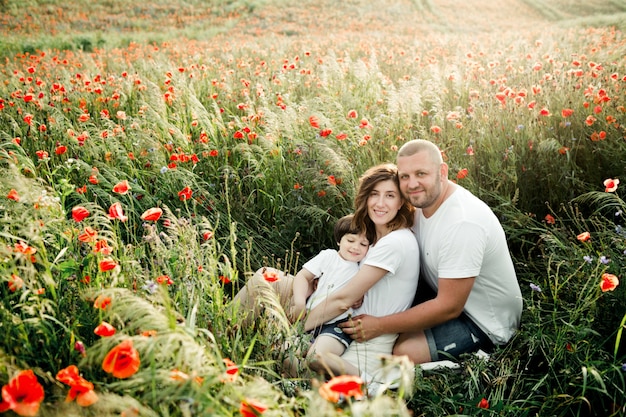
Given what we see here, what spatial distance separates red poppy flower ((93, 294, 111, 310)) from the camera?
157 centimetres

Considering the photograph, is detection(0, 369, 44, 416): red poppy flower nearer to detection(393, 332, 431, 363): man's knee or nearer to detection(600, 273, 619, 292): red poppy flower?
detection(393, 332, 431, 363): man's knee

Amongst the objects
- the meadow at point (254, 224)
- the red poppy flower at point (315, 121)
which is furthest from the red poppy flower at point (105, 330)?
the red poppy flower at point (315, 121)

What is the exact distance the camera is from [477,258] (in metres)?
2.48

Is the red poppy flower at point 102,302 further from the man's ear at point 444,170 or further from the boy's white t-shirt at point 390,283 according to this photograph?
the man's ear at point 444,170

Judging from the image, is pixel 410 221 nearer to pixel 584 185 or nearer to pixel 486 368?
pixel 486 368

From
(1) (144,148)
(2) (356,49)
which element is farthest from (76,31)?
(1) (144,148)

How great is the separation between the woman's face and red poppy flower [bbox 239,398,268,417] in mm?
1711

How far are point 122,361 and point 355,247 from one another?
1.83 m

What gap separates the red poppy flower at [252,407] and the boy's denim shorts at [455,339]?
5.29 ft

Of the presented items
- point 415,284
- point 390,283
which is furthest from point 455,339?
point 390,283

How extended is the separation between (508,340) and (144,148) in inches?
119

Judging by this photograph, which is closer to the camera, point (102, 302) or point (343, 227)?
point (102, 302)

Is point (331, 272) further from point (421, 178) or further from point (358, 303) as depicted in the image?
point (421, 178)

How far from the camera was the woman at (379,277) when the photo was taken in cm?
262
